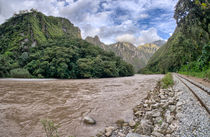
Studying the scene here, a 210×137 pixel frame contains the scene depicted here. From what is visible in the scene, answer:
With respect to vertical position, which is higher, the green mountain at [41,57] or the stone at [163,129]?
the green mountain at [41,57]

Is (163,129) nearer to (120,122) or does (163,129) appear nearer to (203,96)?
(120,122)

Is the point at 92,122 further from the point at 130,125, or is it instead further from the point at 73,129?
the point at 130,125

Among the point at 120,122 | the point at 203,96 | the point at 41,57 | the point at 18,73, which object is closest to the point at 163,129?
the point at 120,122

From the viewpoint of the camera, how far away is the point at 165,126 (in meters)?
3.61

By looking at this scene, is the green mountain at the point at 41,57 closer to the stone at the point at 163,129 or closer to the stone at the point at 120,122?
the stone at the point at 120,122

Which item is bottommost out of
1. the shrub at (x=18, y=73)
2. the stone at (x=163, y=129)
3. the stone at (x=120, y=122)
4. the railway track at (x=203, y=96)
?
the stone at (x=120, y=122)

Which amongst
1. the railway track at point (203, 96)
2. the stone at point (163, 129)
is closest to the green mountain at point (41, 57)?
the railway track at point (203, 96)

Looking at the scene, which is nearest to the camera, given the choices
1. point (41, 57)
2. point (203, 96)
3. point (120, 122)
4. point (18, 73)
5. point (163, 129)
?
point (163, 129)

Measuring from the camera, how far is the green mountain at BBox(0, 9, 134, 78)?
3465 centimetres

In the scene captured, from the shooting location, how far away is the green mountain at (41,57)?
3465cm

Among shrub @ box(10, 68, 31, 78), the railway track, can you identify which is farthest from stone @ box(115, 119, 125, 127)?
shrub @ box(10, 68, 31, 78)

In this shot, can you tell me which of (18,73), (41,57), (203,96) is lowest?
(203,96)

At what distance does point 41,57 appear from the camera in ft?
125

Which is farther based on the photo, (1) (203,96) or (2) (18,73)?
(2) (18,73)
